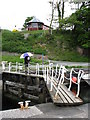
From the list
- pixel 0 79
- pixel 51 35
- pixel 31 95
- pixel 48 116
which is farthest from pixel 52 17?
pixel 48 116

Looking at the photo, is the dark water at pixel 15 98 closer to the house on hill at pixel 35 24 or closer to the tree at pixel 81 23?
the tree at pixel 81 23

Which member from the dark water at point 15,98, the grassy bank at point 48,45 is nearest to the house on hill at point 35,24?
the grassy bank at point 48,45

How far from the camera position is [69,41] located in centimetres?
3228

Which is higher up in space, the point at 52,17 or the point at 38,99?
the point at 52,17

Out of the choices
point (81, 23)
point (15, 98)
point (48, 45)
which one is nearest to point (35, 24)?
→ point (48, 45)

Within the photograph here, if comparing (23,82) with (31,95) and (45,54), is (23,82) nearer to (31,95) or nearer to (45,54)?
(31,95)

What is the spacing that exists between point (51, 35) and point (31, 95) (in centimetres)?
2218

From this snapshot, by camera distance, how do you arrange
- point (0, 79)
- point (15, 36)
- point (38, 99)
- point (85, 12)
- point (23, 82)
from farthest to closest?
point (15, 36)
point (85, 12)
point (0, 79)
point (23, 82)
point (38, 99)

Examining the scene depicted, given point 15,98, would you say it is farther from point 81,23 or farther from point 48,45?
point 48,45

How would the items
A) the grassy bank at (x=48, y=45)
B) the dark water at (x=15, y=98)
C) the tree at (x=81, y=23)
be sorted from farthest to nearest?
1. the grassy bank at (x=48, y=45)
2. the tree at (x=81, y=23)
3. the dark water at (x=15, y=98)

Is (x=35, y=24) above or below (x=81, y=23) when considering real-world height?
above

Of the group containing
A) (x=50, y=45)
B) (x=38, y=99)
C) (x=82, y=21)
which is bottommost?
(x=38, y=99)

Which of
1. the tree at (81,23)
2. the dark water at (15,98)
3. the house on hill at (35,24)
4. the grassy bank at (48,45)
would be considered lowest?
the dark water at (15,98)

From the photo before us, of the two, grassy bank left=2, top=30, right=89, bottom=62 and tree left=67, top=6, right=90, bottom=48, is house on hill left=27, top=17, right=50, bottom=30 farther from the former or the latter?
tree left=67, top=6, right=90, bottom=48
